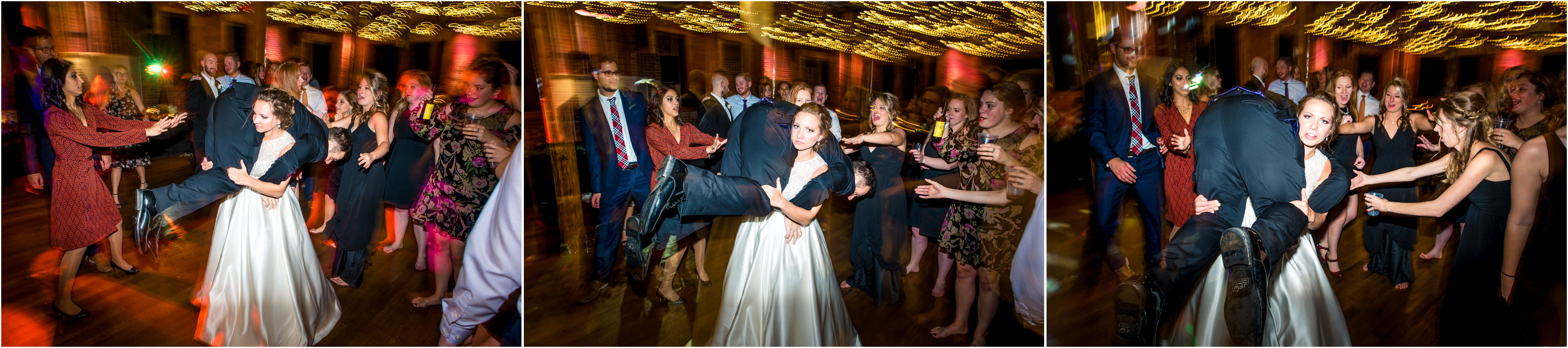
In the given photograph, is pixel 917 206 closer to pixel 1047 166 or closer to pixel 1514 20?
pixel 1047 166

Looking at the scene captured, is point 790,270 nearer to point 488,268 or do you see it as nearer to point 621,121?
point 621,121

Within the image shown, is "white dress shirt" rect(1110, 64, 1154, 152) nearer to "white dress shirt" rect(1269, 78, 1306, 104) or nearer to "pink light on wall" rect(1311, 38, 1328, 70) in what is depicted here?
"white dress shirt" rect(1269, 78, 1306, 104)

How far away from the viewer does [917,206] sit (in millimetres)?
2543

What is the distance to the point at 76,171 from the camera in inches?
105

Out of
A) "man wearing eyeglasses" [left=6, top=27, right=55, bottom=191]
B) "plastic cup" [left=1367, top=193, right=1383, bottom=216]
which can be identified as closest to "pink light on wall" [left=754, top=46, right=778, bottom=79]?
"plastic cup" [left=1367, top=193, right=1383, bottom=216]

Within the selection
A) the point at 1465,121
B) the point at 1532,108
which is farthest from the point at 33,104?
the point at 1532,108

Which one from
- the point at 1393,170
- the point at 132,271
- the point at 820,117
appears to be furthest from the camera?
the point at 132,271

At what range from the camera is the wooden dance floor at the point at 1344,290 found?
261 centimetres

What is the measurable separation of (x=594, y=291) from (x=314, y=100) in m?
1.20

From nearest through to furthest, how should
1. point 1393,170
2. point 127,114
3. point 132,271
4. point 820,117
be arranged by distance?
1. point 820,117
2. point 1393,170
3. point 127,114
4. point 132,271

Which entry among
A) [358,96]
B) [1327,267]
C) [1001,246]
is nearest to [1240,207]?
[1327,267]


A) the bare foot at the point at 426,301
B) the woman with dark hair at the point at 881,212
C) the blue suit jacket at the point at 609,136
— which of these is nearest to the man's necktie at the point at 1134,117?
the woman with dark hair at the point at 881,212

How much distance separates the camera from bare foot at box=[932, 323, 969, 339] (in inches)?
105

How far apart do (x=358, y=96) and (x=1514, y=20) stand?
406 cm
